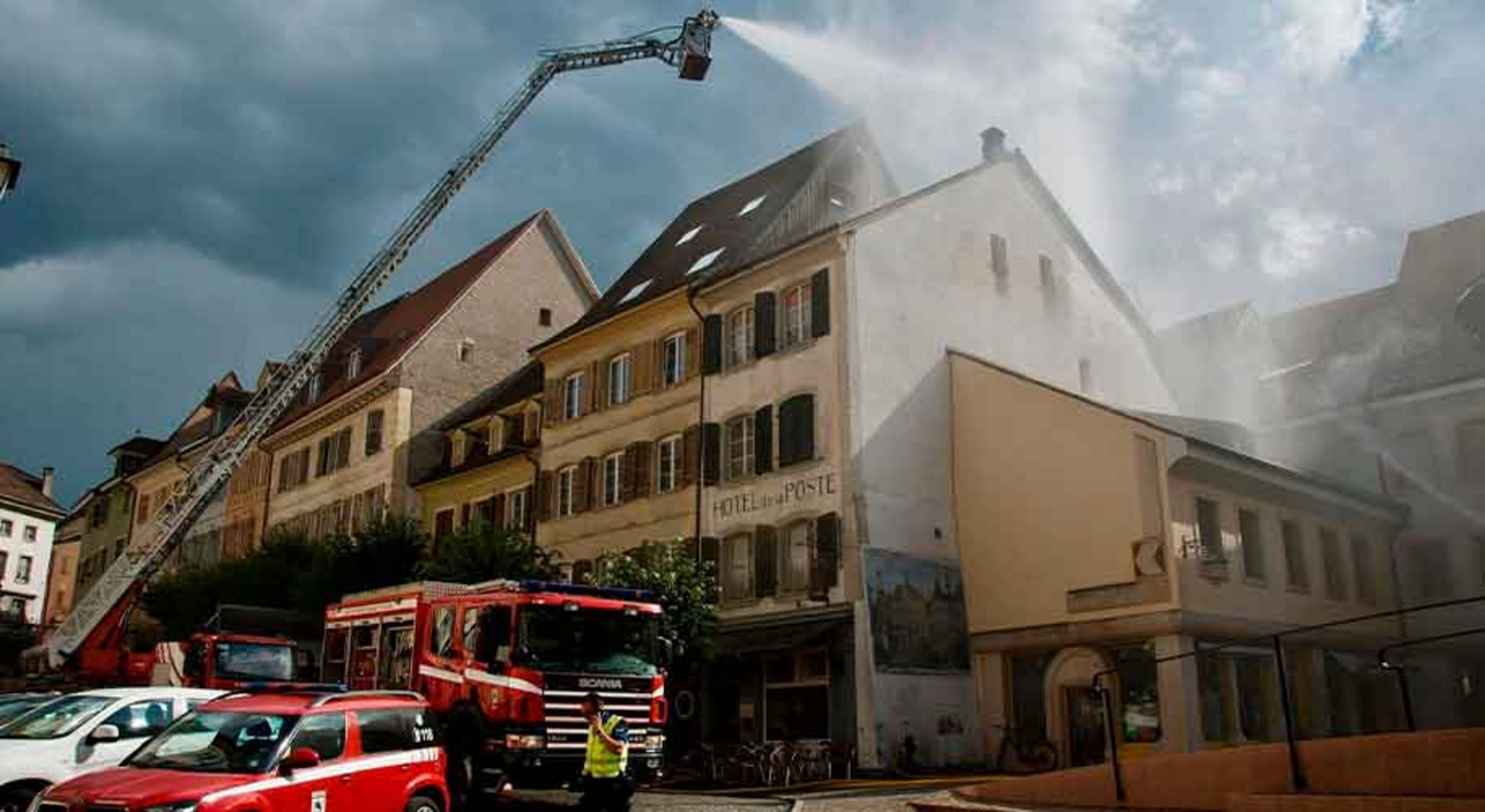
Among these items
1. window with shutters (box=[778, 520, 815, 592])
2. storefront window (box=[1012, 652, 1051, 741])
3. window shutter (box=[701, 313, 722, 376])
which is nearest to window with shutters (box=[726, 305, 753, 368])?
window shutter (box=[701, 313, 722, 376])

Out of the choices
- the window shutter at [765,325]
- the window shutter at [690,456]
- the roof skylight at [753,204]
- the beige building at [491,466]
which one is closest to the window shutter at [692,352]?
the window shutter at [690,456]

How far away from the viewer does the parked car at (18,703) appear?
16.1 m

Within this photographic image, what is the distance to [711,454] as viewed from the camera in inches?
1163

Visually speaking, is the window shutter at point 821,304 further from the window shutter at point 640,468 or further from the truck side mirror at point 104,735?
the truck side mirror at point 104,735

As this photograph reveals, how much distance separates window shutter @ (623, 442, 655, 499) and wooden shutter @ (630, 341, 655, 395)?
4.80 ft

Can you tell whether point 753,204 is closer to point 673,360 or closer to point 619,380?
point 673,360

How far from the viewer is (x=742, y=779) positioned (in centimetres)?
2305

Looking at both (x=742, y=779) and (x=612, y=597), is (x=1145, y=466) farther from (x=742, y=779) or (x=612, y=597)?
(x=612, y=597)

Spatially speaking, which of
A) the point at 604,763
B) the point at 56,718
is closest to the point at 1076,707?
the point at 604,763

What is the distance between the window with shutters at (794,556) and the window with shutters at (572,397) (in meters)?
9.90

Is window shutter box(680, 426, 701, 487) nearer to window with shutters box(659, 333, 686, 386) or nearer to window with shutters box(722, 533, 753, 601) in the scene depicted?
window with shutters box(659, 333, 686, 386)

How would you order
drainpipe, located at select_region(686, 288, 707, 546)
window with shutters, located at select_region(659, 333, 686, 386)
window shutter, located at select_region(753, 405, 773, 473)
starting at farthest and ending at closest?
window with shutters, located at select_region(659, 333, 686, 386) → drainpipe, located at select_region(686, 288, 707, 546) → window shutter, located at select_region(753, 405, 773, 473)

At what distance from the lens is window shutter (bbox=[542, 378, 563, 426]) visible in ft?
118

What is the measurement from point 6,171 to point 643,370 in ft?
52.5
